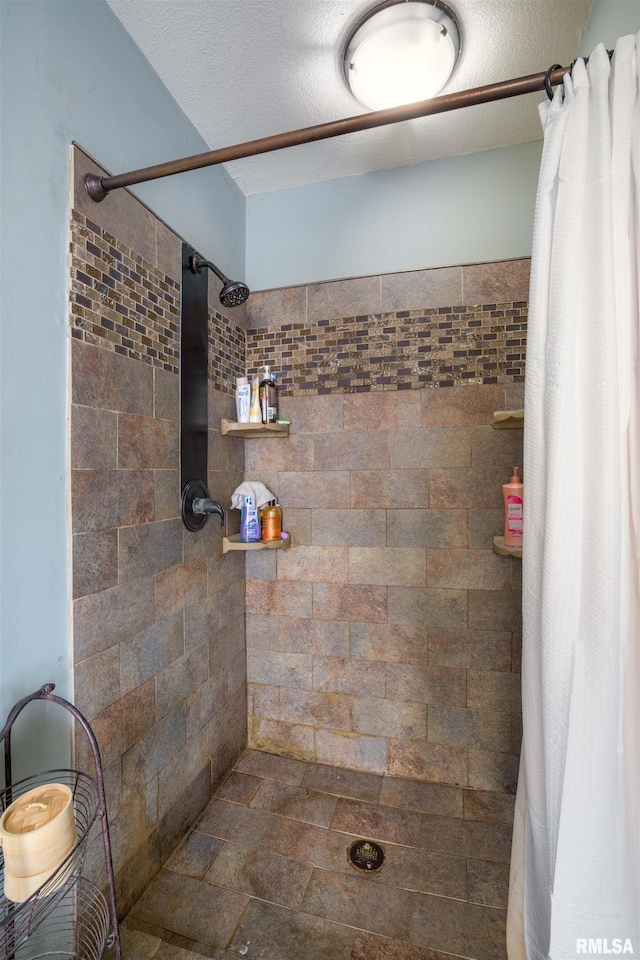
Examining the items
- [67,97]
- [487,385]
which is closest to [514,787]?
[487,385]

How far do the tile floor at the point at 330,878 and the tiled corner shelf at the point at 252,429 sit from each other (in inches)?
56.7

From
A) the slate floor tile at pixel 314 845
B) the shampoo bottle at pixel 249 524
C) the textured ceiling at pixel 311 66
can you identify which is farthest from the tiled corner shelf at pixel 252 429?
the slate floor tile at pixel 314 845

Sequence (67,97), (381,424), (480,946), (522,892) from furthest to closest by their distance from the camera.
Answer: (381,424), (480,946), (67,97), (522,892)

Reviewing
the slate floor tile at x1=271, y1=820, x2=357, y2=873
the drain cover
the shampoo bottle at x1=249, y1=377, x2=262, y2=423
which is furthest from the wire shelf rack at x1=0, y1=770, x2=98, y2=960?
the shampoo bottle at x1=249, y1=377, x2=262, y2=423

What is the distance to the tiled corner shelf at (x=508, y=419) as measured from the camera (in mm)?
1437

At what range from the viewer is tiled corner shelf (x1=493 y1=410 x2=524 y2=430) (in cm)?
144

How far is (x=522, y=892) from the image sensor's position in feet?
3.01

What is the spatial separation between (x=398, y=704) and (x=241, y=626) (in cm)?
75

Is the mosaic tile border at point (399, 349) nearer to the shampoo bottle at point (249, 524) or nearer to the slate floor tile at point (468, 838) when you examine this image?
the shampoo bottle at point (249, 524)

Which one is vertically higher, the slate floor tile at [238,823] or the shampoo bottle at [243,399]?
the shampoo bottle at [243,399]

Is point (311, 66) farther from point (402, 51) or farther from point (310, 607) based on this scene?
point (310, 607)

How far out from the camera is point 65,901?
100 cm

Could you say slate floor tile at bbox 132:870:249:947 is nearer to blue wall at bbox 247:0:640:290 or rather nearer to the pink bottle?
the pink bottle

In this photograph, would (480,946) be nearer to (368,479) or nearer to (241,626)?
(241,626)
